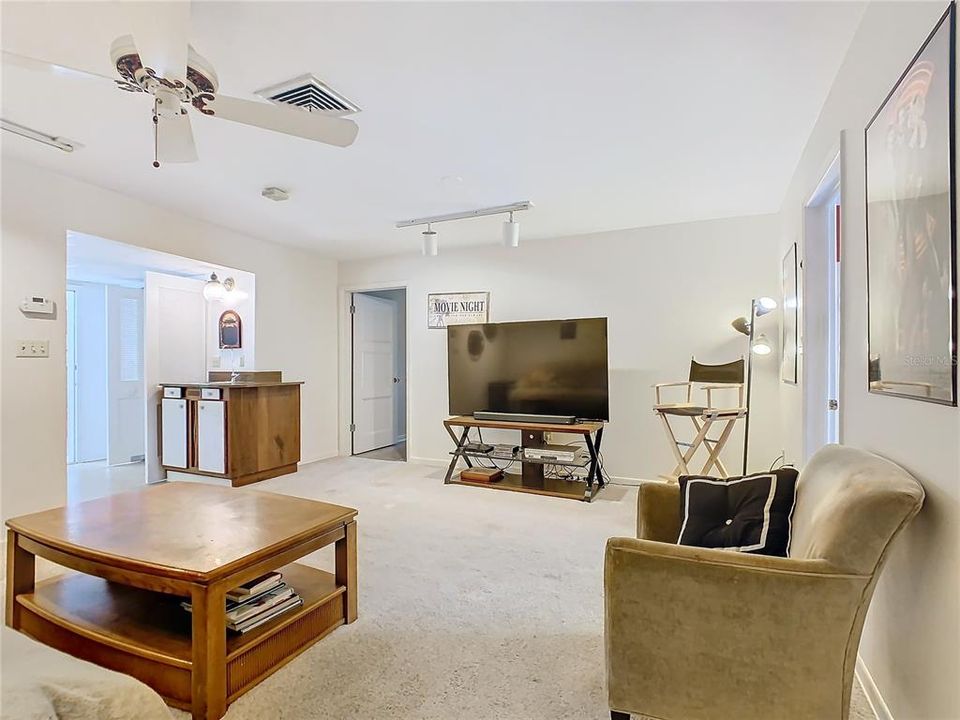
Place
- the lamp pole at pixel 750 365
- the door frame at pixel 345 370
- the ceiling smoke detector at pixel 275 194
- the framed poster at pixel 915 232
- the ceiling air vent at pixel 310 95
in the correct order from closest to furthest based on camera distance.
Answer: the framed poster at pixel 915 232 → the ceiling air vent at pixel 310 95 → the ceiling smoke detector at pixel 275 194 → the lamp pole at pixel 750 365 → the door frame at pixel 345 370

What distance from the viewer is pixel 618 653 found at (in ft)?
4.42

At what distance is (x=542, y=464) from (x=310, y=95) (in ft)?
10.8

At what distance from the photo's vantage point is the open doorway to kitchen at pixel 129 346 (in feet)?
15.4

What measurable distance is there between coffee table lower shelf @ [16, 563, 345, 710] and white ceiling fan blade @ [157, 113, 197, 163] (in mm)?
1781

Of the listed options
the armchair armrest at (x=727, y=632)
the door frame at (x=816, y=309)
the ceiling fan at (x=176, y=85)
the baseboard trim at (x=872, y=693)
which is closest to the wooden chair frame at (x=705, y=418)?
the door frame at (x=816, y=309)

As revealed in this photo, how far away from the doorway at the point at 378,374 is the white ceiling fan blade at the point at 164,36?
454 cm

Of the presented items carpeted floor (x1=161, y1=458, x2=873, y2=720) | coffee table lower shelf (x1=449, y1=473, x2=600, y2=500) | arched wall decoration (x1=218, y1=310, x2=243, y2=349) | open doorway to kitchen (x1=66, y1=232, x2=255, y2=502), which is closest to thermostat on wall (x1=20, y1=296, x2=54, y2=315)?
open doorway to kitchen (x1=66, y1=232, x2=255, y2=502)

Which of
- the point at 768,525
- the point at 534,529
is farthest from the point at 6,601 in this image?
the point at 768,525

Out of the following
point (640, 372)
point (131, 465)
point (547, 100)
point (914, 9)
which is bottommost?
point (131, 465)

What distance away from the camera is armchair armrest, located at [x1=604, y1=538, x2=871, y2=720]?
3.95 ft

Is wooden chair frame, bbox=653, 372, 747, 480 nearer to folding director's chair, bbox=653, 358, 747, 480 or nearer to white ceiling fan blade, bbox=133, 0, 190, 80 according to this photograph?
folding director's chair, bbox=653, 358, 747, 480

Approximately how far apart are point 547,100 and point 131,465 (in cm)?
593

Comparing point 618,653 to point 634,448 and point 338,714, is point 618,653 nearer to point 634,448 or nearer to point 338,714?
point 338,714

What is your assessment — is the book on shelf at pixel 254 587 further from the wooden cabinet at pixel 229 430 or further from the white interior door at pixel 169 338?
the white interior door at pixel 169 338
